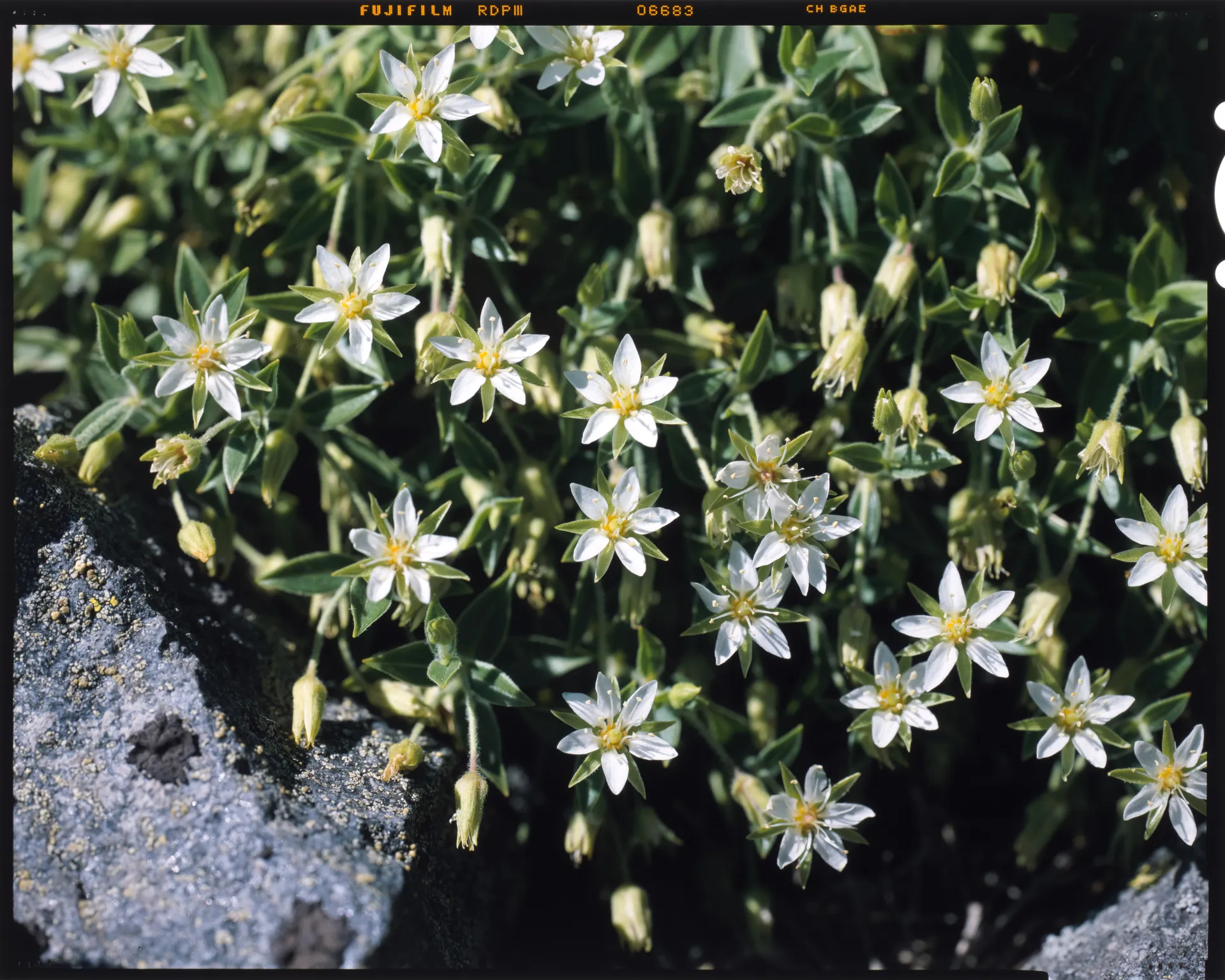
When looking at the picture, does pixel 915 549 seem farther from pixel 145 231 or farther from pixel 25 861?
pixel 145 231

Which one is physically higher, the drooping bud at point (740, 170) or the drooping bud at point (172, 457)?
the drooping bud at point (740, 170)

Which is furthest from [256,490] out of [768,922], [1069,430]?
[1069,430]

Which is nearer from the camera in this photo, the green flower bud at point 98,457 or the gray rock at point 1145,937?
the gray rock at point 1145,937

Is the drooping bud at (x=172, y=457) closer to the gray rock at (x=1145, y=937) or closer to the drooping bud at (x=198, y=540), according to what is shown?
the drooping bud at (x=198, y=540)

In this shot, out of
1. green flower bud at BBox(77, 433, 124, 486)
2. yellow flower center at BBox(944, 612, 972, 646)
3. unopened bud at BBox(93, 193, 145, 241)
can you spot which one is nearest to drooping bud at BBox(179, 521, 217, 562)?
green flower bud at BBox(77, 433, 124, 486)

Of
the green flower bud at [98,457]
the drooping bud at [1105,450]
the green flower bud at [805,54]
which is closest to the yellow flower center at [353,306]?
the green flower bud at [98,457]

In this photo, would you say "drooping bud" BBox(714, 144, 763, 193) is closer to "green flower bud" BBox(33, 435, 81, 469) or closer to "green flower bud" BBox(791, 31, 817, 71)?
"green flower bud" BBox(791, 31, 817, 71)
